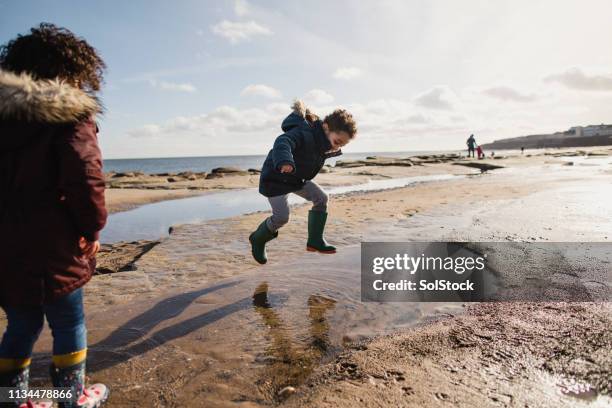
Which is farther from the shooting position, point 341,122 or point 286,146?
point 341,122

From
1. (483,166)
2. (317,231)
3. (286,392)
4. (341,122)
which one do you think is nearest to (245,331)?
(286,392)

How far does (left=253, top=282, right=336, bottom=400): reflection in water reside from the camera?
1.99 metres

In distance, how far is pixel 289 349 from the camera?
233 centimetres

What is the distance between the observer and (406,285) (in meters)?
3.51

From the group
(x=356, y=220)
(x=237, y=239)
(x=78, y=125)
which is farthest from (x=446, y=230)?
(x=78, y=125)

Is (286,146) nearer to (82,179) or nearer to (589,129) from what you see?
(82,179)

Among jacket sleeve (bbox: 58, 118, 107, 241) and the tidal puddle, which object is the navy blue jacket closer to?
the tidal puddle

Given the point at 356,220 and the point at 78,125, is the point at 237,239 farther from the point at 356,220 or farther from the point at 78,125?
the point at 78,125

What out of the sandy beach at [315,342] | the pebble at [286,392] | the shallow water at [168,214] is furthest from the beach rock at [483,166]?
the pebble at [286,392]

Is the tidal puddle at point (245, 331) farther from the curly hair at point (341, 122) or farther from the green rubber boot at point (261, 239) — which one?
the curly hair at point (341, 122)

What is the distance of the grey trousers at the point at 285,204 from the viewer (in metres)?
3.98

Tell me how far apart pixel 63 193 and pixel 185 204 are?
10.1 m

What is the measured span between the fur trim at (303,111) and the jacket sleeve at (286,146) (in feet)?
0.97

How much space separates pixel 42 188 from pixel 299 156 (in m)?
2.58
